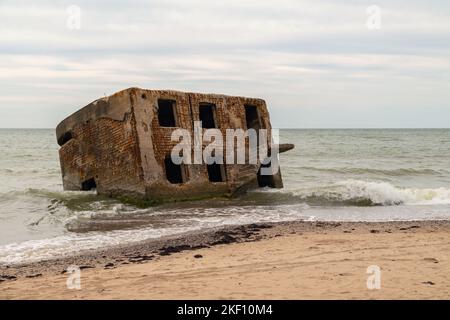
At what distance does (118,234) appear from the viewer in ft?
26.4

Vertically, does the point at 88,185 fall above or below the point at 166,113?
below

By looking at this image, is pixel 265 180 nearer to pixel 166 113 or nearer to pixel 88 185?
pixel 166 113

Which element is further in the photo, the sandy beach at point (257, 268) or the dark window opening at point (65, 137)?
the dark window opening at point (65, 137)

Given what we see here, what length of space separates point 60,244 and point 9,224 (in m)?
2.49

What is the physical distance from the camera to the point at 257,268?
5457 mm

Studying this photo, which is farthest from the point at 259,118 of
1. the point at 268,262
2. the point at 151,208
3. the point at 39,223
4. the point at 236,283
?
the point at 236,283

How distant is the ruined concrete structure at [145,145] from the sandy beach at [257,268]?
9.98 ft

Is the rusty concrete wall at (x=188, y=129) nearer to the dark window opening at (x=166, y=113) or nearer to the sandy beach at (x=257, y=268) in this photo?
the dark window opening at (x=166, y=113)

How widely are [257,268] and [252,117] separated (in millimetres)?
7818

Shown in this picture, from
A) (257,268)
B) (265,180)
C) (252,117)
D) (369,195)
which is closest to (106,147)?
(252,117)

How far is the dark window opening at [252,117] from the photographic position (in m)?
12.8

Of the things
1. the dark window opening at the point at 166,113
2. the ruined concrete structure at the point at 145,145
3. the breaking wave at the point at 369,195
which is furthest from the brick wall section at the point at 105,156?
the breaking wave at the point at 369,195

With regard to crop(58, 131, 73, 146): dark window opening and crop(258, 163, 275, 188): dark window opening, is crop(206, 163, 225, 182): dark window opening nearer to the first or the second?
crop(258, 163, 275, 188): dark window opening

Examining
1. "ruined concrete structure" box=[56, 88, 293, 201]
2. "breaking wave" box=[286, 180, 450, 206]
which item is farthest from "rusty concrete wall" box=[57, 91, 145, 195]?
"breaking wave" box=[286, 180, 450, 206]
